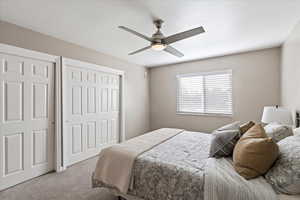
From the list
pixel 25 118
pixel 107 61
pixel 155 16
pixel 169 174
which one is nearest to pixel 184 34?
pixel 155 16

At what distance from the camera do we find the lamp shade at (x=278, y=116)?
7.23 feet

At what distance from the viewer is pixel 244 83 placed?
3.62 meters

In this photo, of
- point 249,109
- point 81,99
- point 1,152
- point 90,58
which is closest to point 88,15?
point 90,58

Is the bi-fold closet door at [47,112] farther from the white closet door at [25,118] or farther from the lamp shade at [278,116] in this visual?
the lamp shade at [278,116]

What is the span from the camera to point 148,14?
2014 mm

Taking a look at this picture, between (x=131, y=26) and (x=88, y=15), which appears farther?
(x=131, y=26)

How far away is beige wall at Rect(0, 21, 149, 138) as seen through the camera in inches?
91.1

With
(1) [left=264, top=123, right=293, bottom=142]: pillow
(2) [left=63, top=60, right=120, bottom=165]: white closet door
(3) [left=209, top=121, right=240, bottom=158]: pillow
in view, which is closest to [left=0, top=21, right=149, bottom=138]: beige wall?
(2) [left=63, top=60, right=120, bottom=165]: white closet door

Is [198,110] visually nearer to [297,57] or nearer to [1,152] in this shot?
[297,57]

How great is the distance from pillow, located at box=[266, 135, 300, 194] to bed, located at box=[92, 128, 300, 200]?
0.17 feet

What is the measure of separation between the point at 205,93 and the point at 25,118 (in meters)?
4.09

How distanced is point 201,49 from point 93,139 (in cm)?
332

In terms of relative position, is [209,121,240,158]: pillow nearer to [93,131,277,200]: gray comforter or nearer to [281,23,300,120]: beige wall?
[93,131,277,200]: gray comforter

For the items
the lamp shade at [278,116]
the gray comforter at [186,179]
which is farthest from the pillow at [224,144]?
the lamp shade at [278,116]
